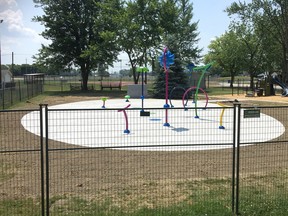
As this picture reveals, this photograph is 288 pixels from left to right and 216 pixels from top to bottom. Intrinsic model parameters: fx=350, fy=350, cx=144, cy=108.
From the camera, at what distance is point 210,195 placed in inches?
227

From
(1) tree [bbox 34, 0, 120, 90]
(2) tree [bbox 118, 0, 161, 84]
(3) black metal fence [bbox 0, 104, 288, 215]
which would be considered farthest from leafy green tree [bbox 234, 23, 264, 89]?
(3) black metal fence [bbox 0, 104, 288, 215]

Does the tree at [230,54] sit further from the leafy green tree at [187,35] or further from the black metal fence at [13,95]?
the black metal fence at [13,95]

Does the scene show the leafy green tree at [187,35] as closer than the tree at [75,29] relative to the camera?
No

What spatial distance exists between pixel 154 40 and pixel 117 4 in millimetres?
6790

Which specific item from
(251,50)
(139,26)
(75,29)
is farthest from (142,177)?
(251,50)

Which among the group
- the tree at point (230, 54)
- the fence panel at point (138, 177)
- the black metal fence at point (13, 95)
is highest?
the tree at point (230, 54)

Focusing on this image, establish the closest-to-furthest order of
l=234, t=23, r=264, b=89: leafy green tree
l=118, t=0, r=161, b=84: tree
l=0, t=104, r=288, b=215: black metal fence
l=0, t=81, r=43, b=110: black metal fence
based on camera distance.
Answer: l=0, t=104, r=288, b=215: black metal fence → l=0, t=81, r=43, b=110: black metal fence → l=118, t=0, r=161, b=84: tree → l=234, t=23, r=264, b=89: leafy green tree

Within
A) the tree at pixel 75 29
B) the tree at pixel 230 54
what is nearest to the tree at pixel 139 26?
the tree at pixel 75 29

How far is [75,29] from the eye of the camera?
42406mm

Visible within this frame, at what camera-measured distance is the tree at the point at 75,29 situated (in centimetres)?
4117

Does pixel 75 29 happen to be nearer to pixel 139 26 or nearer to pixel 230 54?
pixel 139 26

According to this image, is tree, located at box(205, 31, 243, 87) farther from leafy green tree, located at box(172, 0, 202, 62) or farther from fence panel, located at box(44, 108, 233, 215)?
fence panel, located at box(44, 108, 233, 215)

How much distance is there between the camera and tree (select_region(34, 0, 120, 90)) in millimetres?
41169

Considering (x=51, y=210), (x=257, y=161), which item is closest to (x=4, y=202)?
(x=51, y=210)
